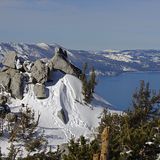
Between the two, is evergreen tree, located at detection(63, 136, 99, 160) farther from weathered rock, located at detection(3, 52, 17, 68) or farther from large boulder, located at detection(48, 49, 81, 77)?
large boulder, located at detection(48, 49, 81, 77)

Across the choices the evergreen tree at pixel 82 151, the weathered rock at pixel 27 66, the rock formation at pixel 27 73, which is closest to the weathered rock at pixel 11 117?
the rock formation at pixel 27 73

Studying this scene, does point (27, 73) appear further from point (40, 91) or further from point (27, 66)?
point (40, 91)

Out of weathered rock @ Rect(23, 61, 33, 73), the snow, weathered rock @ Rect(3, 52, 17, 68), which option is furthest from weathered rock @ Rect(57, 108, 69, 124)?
weathered rock @ Rect(3, 52, 17, 68)

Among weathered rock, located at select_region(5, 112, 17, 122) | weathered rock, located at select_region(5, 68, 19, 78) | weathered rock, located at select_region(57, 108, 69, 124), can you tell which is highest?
weathered rock, located at select_region(5, 68, 19, 78)

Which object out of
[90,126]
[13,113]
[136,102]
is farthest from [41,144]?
[136,102]

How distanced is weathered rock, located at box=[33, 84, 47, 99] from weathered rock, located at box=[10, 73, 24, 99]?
3.67ft

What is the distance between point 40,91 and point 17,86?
187 centimetres

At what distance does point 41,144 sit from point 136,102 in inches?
411

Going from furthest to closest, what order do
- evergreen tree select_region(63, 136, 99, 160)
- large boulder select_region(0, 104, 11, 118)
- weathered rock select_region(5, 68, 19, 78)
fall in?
1. weathered rock select_region(5, 68, 19, 78)
2. large boulder select_region(0, 104, 11, 118)
3. evergreen tree select_region(63, 136, 99, 160)

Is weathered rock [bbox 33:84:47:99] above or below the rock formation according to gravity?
below

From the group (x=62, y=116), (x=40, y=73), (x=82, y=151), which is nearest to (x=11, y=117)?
(x=62, y=116)

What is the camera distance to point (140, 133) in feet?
69.1

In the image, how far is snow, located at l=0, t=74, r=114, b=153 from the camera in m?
Answer: 33.4

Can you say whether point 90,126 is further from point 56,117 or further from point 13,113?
point 13,113
